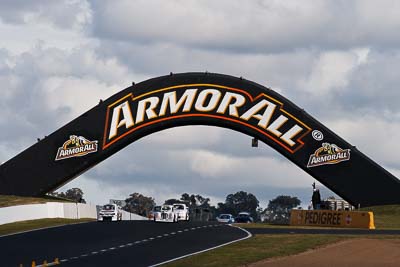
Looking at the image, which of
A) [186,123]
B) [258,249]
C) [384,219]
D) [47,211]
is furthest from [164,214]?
[258,249]

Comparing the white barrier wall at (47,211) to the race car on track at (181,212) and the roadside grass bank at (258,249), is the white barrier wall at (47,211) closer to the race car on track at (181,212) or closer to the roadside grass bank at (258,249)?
the race car on track at (181,212)

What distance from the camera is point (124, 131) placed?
83125 mm

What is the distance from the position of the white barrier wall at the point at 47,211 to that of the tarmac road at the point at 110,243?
7068mm

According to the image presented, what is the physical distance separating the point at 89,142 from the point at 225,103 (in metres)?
11.6

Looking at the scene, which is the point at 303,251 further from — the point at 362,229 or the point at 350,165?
the point at 350,165

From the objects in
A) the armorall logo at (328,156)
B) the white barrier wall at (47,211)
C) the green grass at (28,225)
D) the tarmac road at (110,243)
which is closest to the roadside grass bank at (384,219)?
the armorall logo at (328,156)

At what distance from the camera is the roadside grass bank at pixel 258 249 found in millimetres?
37094

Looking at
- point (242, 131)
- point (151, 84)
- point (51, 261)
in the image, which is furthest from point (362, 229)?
point (51, 261)

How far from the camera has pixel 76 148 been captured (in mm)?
83375

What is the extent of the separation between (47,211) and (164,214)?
27.5 ft

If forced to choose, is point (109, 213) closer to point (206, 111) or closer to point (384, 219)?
point (206, 111)

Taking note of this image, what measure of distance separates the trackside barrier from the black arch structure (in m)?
9.19

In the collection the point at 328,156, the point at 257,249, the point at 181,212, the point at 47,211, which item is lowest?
the point at 257,249

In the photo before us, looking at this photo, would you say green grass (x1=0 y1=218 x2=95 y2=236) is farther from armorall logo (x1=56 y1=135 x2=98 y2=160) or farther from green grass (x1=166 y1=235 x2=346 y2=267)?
green grass (x1=166 y1=235 x2=346 y2=267)
